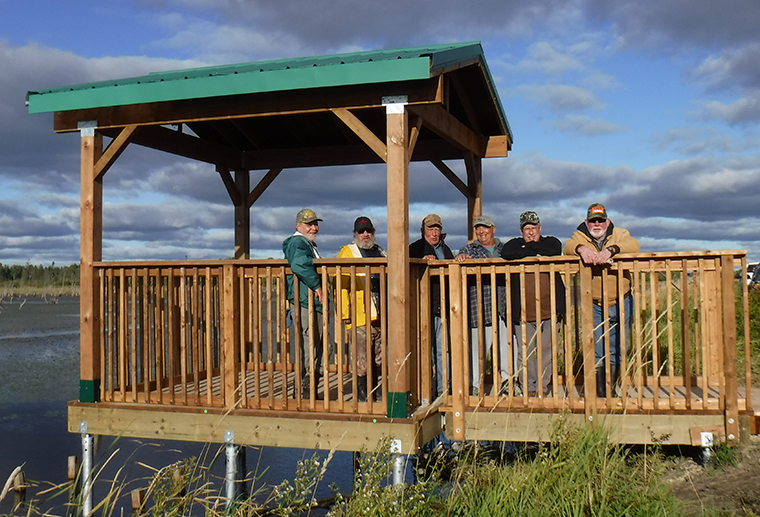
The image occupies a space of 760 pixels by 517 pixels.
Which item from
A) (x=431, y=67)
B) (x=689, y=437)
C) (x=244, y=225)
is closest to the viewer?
(x=431, y=67)

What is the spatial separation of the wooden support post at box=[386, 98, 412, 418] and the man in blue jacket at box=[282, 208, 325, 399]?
2.11 feet

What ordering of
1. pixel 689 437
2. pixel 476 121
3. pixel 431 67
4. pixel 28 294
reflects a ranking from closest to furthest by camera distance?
pixel 431 67
pixel 689 437
pixel 476 121
pixel 28 294

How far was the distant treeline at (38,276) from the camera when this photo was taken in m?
63.5

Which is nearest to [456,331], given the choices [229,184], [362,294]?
[362,294]

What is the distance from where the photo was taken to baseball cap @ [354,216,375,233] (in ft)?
20.6

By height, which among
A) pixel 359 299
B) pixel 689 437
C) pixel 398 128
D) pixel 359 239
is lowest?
pixel 689 437

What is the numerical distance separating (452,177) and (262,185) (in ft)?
8.43

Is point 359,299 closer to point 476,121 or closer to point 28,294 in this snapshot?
point 476,121

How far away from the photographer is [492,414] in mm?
5797

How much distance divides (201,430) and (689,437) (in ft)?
13.3

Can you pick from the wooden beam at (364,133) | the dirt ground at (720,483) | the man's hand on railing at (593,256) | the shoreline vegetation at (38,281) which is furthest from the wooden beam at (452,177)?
the shoreline vegetation at (38,281)

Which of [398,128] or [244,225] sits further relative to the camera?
[244,225]


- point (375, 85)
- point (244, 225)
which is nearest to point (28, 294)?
point (244, 225)

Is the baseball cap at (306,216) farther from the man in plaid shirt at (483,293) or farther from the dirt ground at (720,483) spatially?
the dirt ground at (720,483)
